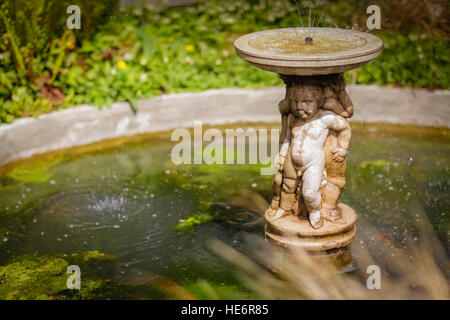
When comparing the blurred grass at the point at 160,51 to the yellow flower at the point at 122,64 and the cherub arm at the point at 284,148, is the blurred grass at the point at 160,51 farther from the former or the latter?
the cherub arm at the point at 284,148

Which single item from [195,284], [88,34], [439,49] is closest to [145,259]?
[195,284]

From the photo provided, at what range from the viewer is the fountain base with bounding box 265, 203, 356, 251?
561 centimetres

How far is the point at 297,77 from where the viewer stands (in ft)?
17.4

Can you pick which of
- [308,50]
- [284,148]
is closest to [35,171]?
[284,148]

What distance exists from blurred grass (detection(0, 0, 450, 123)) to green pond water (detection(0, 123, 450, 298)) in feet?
2.45

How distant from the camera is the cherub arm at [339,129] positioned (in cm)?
540

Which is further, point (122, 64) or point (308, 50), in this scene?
point (122, 64)

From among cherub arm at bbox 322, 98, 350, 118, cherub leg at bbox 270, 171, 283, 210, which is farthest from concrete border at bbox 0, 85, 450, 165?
cherub arm at bbox 322, 98, 350, 118

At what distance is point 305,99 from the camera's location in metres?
5.29

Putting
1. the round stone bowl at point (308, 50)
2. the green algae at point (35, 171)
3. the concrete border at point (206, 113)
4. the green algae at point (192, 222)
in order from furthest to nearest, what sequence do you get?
the concrete border at point (206, 113)
the green algae at point (35, 171)
the green algae at point (192, 222)
the round stone bowl at point (308, 50)

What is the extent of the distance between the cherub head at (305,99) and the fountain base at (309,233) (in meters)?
0.98

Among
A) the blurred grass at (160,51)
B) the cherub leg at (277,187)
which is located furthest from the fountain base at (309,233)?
the blurred grass at (160,51)

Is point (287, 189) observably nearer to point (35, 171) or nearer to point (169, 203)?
point (169, 203)

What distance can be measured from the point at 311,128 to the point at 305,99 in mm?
260
